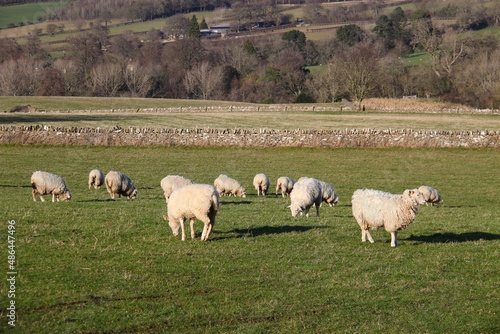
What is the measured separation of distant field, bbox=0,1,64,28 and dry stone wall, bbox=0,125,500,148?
5578 inches

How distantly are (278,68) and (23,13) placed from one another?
293ft

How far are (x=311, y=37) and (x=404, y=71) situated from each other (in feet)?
233

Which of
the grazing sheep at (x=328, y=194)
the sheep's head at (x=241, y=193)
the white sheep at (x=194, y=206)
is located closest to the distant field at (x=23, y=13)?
the sheep's head at (x=241, y=193)

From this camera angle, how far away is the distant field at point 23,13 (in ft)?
592

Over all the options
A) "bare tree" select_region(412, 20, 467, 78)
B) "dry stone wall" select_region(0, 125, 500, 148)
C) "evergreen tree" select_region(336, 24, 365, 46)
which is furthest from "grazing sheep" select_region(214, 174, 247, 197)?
"evergreen tree" select_region(336, 24, 365, 46)

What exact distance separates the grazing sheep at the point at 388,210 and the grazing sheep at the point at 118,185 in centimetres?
1081

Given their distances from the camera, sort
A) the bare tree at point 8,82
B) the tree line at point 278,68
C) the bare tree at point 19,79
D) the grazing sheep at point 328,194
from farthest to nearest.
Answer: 1. the bare tree at point 19,79
2. the bare tree at point 8,82
3. the tree line at point 278,68
4. the grazing sheep at point 328,194

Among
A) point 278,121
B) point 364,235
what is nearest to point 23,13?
point 278,121

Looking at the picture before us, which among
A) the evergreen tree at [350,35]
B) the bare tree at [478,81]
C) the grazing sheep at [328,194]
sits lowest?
the grazing sheep at [328,194]

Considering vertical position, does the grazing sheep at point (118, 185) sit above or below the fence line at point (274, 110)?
below

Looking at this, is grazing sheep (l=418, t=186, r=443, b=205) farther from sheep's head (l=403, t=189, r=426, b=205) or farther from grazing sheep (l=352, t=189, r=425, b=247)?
sheep's head (l=403, t=189, r=426, b=205)

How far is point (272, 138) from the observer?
46188mm

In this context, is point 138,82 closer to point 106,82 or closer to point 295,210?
point 106,82

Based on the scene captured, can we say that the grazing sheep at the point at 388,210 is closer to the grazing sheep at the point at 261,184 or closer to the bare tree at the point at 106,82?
the grazing sheep at the point at 261,184
